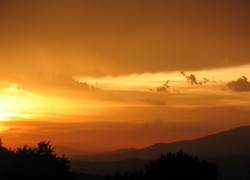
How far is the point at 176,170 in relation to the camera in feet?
217

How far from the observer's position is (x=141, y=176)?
65812 mm

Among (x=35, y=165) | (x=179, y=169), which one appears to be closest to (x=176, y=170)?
(x=179, y=169)

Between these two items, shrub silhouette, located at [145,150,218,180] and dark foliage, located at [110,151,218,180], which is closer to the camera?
dark foliage, located at [110,151,218,180]

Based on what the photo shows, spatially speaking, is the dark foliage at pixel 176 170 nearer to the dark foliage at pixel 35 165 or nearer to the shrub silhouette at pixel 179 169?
the shrub silhouette at pixel 179 169

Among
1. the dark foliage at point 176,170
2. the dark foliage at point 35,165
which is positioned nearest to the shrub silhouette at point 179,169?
the dark foliage at point 176,170

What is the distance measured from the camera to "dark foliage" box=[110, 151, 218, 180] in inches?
2571

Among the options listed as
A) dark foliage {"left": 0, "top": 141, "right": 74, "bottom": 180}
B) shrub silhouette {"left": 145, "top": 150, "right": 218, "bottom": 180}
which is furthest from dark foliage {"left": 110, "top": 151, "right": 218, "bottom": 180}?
dark foliage {"left": 0, "top": 141, "right": 74, "bottom": 180}

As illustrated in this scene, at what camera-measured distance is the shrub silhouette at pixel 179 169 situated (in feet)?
216

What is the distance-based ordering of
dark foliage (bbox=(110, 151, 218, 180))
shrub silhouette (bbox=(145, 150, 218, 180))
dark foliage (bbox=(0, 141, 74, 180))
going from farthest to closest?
shrub silhouette (bbox=(145, 150, 218, 180)) → dark foliage (bbox=(110, 151, 218, 180)) → dark foliage (bbox=(0, 141, 74, 180))

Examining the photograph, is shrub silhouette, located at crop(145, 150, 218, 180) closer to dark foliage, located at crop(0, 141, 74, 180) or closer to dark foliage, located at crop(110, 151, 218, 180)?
dark foliage, located at crop(110, 151, 218, 180)

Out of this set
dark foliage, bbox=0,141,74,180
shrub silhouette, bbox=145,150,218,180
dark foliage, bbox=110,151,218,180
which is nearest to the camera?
dark foliage, bbox=0,141,74,180

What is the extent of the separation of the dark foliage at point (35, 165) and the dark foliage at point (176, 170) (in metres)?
9.22

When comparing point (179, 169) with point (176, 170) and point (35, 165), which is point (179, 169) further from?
point (35, 165)

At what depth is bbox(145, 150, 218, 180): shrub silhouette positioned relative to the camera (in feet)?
216
